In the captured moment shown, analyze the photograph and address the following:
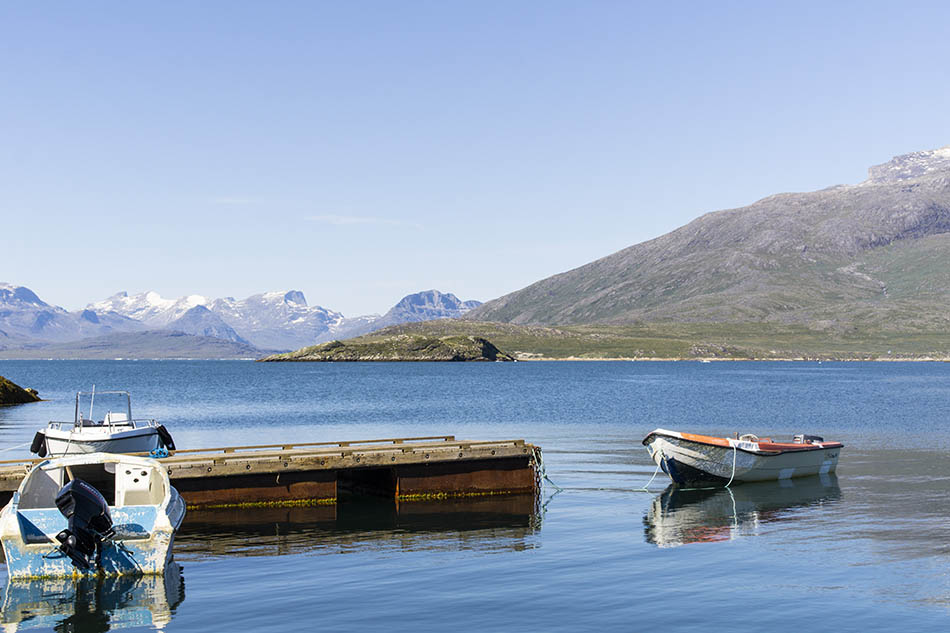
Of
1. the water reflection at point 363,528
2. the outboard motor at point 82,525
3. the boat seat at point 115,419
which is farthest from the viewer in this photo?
the boat seat at point 115,419

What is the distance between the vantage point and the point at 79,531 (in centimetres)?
2320

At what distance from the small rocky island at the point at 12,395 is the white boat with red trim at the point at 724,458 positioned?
293ft

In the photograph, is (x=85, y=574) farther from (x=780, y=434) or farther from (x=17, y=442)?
(x=780, y=434)

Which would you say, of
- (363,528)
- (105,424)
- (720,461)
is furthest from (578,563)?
(105,424)

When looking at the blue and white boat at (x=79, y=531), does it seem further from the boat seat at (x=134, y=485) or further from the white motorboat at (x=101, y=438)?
the white motorboat at (x=101, y=438)

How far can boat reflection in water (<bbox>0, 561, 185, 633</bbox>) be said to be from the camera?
825 inches

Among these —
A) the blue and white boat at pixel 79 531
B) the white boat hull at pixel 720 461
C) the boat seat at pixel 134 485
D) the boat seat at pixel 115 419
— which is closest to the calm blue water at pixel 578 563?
the blue and white boat at pixel 79 531

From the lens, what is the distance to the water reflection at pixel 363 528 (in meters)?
28.2

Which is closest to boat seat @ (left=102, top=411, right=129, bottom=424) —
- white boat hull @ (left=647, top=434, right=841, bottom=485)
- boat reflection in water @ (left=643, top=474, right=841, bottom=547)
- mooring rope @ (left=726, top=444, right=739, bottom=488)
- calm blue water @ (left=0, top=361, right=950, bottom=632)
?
calm blue water @ (left=0, top=361, right=950, bottom=632)

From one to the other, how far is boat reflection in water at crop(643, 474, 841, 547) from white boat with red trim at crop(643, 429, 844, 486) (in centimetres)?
55

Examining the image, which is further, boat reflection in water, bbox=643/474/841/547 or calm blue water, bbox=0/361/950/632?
boat reflection in water, bbox=643/474/841/547

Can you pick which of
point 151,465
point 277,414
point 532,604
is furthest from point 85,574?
point 277,414

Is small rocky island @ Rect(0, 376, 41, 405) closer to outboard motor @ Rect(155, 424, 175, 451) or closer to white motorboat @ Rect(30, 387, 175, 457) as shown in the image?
white motorboat @ Rect(30, 387, 175, 457)

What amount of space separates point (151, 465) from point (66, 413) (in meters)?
73.7
